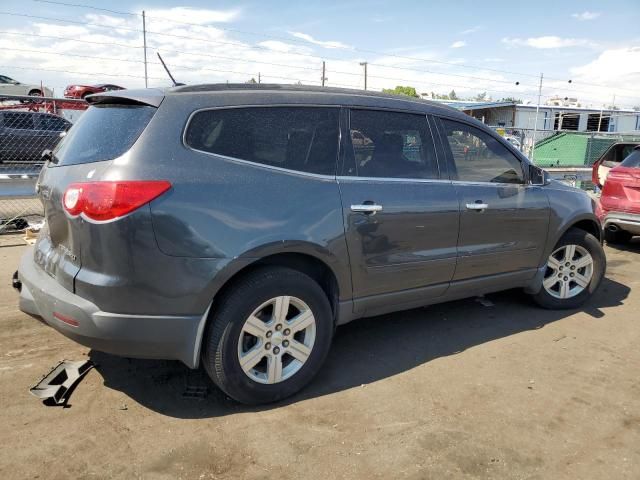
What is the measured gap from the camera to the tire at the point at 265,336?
2.84 metres

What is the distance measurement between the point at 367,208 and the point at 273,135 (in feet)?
2.49

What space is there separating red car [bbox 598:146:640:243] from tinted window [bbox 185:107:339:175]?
4.89m

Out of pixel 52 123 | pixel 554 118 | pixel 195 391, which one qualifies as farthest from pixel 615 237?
pixel 554 118

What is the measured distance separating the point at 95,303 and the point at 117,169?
0.70 m

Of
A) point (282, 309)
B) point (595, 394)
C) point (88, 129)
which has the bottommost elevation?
point (595, 394)

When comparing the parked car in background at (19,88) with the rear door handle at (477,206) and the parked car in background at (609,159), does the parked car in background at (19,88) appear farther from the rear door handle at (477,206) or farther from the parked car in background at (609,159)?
the rear door handle at (477,206)

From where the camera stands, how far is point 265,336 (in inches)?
118

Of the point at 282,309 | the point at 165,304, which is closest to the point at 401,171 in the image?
the point at 282,309

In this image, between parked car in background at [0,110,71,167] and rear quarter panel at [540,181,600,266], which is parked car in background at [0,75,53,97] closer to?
parked car in background at [0,110,71,167]

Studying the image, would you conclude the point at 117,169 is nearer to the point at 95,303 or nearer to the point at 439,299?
the point at 95,303

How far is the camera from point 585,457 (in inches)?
105

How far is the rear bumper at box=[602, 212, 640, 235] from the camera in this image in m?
6.70

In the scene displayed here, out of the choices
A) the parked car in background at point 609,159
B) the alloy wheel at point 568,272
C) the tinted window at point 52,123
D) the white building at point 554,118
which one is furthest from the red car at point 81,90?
the white building at point 554,118

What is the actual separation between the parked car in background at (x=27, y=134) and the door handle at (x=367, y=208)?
1043 cm
